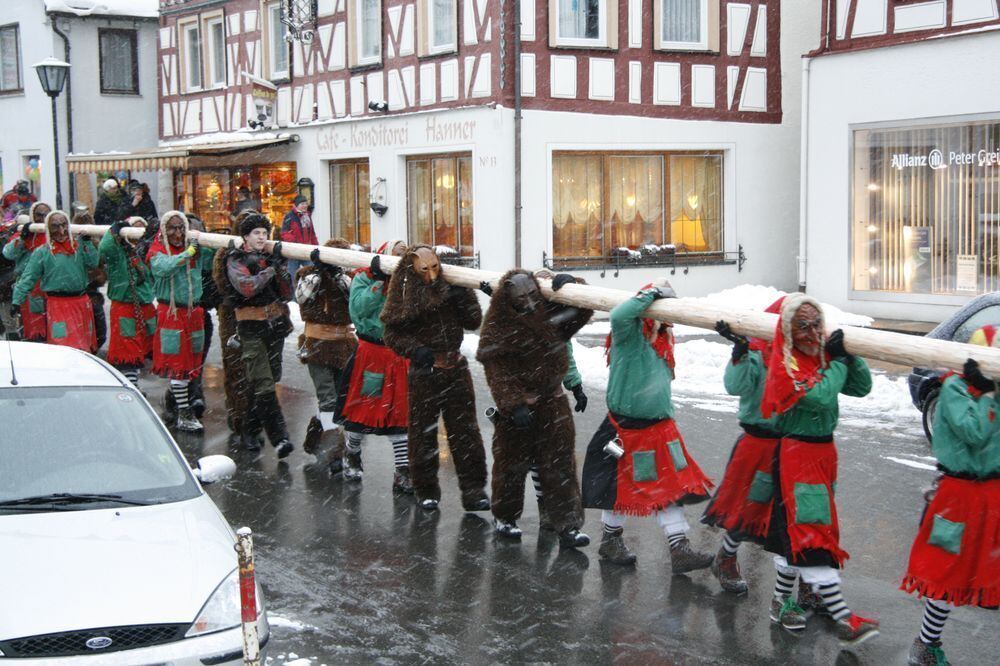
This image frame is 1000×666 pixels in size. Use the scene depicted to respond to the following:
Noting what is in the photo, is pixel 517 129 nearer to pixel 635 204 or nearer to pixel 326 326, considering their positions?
pixel 635 204

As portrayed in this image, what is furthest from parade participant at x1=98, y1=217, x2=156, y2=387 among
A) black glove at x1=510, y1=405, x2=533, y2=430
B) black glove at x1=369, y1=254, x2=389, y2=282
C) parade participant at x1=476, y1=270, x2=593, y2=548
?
black glove at x1=510, y1=405, x2=533, y2=430

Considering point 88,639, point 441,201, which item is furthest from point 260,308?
point 441,201

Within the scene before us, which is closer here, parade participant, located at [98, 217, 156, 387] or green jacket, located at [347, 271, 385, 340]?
green jacket, located at [347, 271, 385, 340]

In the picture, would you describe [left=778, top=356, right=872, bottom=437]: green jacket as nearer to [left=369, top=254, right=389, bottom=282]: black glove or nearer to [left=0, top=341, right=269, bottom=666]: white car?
[left=0, top=341, right=269, bottom=666]: white car

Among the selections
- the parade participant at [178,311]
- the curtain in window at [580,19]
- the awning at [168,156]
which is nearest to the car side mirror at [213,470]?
the parade participant at [178,311]

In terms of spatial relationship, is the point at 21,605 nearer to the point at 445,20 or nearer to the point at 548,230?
the point at 548,230

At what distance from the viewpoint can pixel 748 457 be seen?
648 cm

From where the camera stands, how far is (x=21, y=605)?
14.8ft

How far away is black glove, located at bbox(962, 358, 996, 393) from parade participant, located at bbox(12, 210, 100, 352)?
920 centimetres

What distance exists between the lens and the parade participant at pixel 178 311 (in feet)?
36.8

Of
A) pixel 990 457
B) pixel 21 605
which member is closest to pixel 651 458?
pixel 990 457

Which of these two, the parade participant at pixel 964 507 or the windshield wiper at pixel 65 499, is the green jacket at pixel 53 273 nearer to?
the windshield wiper at pixel 65 499

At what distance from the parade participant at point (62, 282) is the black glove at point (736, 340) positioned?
780 cm

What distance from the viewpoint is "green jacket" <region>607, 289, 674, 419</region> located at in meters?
6.89
